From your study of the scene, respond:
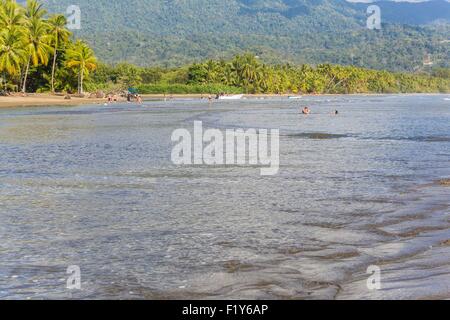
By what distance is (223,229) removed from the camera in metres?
13.3

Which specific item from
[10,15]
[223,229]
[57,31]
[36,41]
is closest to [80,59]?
[57,31]

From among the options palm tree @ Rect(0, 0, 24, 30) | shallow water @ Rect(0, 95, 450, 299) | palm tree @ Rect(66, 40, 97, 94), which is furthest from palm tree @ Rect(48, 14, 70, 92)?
shallow water @ Rect(0, 95, 450, 299)

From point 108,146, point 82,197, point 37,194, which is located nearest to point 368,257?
point 82,197

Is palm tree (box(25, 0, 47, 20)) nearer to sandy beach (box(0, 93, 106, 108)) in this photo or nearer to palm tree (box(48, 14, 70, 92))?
palm tree (box(48, 14, 70, 92))

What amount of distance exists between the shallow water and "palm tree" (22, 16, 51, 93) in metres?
79.9

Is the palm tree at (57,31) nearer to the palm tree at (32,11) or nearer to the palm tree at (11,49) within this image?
the palm tree at (32,11)

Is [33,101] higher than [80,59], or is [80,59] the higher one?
[80,59]

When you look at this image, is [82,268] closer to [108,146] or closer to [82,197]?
[82,197]

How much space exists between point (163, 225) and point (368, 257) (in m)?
4.86

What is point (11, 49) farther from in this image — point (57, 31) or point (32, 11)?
point (57, 31)

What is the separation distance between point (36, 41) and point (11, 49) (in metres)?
13.6

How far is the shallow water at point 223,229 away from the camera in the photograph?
370 inches

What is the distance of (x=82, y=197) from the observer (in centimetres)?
1752

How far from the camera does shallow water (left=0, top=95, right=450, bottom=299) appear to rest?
9.40 metres
